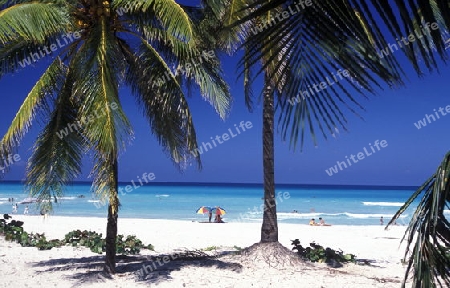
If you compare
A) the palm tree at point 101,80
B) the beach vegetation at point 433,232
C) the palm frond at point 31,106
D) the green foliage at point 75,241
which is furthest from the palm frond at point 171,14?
the green foliage at point 75,241

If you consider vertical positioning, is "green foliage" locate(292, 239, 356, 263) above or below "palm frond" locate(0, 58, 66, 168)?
below

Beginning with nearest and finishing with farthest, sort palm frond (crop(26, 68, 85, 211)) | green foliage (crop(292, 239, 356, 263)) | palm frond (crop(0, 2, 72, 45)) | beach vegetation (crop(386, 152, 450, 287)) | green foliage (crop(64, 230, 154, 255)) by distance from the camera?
1. beach vegetation (crop(386, 152, 450, 287))
2. palm frond (crop(0, 2, 72, 45))
3. palm frond (crop(26, 68, 85, 211))
4. green foliage (crop(292, 239, 356, 263))
5. green foliage (crop(64, 230, 154, 255))

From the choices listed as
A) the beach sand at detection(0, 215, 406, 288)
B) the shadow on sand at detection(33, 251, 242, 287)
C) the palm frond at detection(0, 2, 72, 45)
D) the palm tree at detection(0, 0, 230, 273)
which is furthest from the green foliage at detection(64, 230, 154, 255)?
the palm frond at detection(0, 2, 72, 45)

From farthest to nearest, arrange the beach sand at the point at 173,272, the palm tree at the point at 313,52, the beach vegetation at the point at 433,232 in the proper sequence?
the beach sand at the point at 173,272, the beach vegetation at the point at 433,232, the palm tree at the point at 313,52

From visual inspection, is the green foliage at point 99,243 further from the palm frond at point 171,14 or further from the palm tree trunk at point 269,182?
the palm frond at point 171,14

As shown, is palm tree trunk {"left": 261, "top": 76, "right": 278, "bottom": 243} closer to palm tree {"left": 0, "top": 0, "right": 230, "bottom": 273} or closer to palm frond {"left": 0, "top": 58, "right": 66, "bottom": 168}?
palm tree {"left": 0, "top": 0, "right": 230, "bottom": 273}

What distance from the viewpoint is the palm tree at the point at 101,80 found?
7.23m

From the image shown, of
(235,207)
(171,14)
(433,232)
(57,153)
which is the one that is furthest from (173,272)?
(235,207)

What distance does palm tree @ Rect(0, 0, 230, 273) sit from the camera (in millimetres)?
7227

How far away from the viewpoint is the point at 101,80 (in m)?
7.18

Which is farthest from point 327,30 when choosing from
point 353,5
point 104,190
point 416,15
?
point 104,190

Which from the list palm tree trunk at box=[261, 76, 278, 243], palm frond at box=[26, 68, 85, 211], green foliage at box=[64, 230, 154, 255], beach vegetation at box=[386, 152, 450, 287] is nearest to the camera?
beach vegetation at box=[386, 152, 450, 287]

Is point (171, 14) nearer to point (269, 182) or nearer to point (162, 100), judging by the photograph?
point (162, 100)

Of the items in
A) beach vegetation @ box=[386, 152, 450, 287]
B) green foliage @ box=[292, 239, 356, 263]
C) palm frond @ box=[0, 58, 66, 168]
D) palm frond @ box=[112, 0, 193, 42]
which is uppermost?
palm frond @ box=[112, 0, 193, 42]
